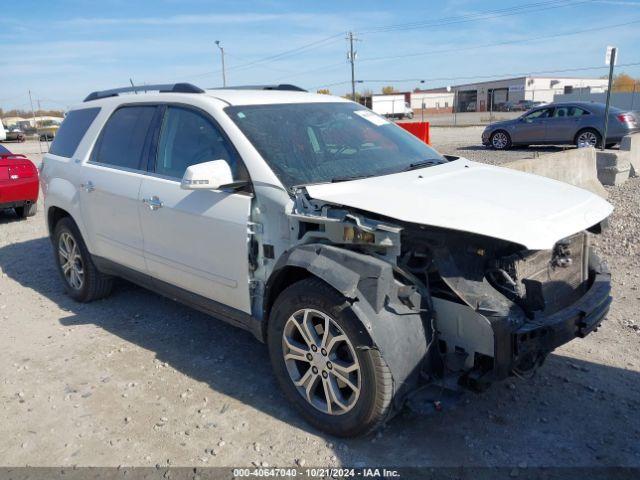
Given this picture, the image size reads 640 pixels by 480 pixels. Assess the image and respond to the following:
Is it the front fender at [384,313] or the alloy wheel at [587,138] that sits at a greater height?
the front fender at [384,313]

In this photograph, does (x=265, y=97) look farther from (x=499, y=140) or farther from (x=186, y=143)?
(x=499, y=140)

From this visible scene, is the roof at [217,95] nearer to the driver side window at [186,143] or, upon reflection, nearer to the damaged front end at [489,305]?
the driver side window at [186,143]

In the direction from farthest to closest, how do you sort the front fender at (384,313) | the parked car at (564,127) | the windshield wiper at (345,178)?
the parked car at (564,127) < the windshield wiper at (345,178) < the front fender at (384,313)

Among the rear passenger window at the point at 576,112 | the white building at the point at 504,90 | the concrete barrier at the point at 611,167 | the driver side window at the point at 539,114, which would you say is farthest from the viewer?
the white building at the point at 504,90

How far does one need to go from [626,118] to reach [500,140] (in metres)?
4.05

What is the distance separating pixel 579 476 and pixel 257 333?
1961 mm

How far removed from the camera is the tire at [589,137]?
16375 mm

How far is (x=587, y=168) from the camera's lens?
383 inches

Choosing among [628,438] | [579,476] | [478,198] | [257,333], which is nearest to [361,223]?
[478,198]

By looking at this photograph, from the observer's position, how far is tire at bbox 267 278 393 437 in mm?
2873

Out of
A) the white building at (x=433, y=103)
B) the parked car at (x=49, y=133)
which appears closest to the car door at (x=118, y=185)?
the parked car at (x=49, y=133)

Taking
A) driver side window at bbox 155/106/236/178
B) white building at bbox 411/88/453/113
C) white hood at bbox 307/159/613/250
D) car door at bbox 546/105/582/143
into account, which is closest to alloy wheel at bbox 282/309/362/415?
white hood at bbox 307/159/613/250

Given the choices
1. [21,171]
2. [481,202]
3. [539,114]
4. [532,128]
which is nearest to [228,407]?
[481,202]

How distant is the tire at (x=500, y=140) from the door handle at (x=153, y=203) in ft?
54.4
